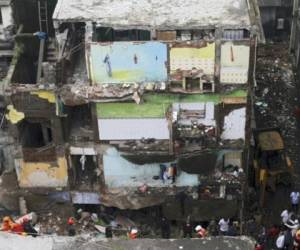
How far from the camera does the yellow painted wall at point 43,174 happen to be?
24359 millimetres

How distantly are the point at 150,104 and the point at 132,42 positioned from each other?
245cm

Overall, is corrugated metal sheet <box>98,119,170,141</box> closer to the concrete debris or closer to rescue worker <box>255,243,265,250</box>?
the concrete debris

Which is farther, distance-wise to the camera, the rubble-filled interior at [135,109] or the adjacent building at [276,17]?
the adjacent building at [276,17]

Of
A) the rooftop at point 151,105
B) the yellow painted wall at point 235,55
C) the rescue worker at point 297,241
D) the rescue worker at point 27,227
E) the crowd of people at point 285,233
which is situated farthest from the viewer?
the rescue worker at point 27,227

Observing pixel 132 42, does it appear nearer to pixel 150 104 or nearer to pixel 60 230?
pixel 150 104

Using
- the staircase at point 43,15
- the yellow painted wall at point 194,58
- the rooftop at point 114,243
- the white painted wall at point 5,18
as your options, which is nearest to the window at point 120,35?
the yellow painted wall at point 194,58

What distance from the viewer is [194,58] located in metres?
21.2

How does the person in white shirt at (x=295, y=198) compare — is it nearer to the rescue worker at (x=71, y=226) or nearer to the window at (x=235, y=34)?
the window at (x=235, y=34)

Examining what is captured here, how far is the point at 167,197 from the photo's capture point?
24.6 meters

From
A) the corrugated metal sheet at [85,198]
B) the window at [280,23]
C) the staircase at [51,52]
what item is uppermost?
the staircase at [51,52]

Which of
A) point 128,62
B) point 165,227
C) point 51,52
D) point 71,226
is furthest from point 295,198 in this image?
point 51,52

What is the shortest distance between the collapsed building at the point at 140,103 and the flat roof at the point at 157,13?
0.11ft

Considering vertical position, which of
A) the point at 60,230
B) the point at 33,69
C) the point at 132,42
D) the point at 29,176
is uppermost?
the point at 132,42

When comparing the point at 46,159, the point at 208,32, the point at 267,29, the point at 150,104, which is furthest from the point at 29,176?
the point at 267,29
